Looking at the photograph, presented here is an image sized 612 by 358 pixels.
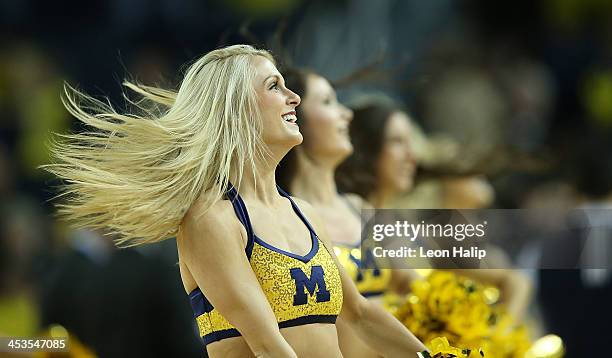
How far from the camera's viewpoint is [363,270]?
3.05m

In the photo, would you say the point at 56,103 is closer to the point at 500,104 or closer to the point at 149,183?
the point at 149,183

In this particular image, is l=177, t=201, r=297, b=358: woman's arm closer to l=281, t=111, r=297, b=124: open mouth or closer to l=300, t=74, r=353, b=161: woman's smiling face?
l=281, t=111, r=297, b=124: open mouth

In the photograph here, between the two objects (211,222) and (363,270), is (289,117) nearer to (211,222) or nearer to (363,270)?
(211,222)

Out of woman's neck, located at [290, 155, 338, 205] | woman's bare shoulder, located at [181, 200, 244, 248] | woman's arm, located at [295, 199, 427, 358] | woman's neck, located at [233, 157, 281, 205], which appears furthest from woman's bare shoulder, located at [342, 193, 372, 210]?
woman's bare shoulder, located at [181, 200, 244, 248]

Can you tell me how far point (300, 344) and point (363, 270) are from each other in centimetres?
93

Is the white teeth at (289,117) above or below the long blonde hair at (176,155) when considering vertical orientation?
above

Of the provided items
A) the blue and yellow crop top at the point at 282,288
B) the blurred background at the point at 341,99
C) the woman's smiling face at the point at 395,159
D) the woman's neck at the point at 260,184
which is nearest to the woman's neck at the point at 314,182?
the blurred background at the point at 341,99

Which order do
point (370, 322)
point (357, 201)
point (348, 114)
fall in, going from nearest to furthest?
1. point (370, 322)
2. point (348, 114)
3. point (357, 201)

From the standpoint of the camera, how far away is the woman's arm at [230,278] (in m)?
2.04

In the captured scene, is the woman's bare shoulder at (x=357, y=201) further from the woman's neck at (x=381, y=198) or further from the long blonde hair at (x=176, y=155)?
the long blonde hair at (x=176, y=155)

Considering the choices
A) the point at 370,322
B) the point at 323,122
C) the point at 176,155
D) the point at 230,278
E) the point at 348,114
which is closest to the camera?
the point at 230,278

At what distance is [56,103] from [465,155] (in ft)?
5.77
